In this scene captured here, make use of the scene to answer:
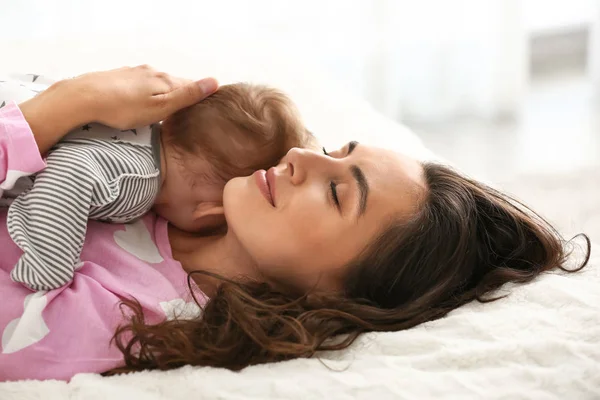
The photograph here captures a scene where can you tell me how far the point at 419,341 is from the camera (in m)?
1.04

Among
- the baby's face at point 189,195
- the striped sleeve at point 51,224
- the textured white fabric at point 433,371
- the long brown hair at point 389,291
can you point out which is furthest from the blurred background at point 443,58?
the striped sleeve at point 51,224

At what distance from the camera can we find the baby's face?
1341 millimetres

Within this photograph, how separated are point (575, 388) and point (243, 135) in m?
0.68

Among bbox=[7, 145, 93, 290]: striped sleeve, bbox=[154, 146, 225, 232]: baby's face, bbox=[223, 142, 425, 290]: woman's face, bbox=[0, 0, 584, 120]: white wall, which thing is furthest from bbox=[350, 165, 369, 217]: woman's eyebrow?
bbox=[0, 0, 584, 120]: white wall

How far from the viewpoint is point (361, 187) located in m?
1.18

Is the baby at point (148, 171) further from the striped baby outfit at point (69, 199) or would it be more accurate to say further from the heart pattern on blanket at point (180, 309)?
the heart pattern on blanket at point (180, 309)

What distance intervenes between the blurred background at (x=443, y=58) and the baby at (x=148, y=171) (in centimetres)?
150

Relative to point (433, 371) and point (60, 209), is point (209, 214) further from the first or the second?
point (433, 371)

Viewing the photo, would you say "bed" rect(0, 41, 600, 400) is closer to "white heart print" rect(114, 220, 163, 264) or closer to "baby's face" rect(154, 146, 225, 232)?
"white heart print" rect(114, 220, 163, 264)

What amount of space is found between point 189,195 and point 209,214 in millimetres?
50

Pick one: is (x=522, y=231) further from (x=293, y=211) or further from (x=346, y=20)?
(x=346, y=20)

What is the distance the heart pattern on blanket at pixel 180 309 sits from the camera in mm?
1141

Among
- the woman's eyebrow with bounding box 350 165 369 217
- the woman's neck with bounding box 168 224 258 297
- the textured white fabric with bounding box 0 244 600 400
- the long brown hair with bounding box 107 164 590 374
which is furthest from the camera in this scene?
the woman's neck with bounding box 168 224 258 297

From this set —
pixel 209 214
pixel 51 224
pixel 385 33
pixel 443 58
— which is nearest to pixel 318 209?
pixel 209 214
